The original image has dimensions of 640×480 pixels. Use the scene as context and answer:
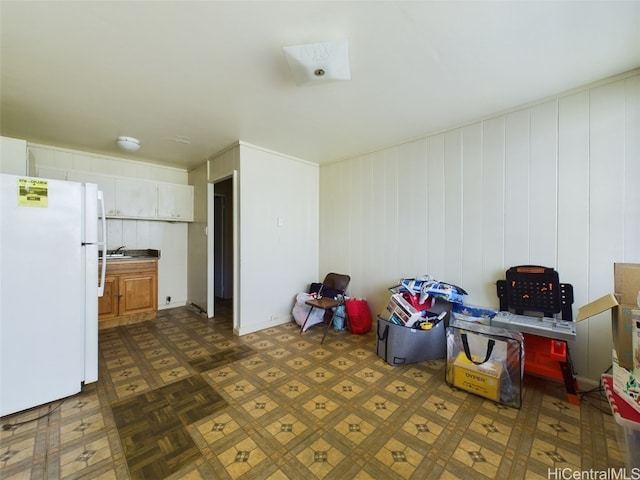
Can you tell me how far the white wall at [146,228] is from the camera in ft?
11.4

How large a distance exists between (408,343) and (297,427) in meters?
1.31

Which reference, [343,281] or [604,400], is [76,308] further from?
[604,400]

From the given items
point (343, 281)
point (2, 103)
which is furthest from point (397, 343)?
point (2, 103)

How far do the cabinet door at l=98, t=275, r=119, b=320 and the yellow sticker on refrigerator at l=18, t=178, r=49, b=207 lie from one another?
1.96 metres

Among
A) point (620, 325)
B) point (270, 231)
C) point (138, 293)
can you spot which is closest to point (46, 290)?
point (138, 293)

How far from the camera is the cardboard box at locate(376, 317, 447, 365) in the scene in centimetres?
246

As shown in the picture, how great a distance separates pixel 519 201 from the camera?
2.36 m

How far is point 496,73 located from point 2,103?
416 centimetres

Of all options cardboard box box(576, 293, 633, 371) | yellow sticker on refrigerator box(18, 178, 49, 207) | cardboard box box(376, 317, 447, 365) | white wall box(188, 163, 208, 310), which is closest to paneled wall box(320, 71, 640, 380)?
cardboard box box(376, 317, 447, 365)

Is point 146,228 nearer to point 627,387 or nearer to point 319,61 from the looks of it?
point 319,61

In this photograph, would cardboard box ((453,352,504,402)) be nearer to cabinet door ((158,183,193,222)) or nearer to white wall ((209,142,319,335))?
white wall ((209,142,319,335))

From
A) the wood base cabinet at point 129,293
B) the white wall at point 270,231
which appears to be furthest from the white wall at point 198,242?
the wood base cabinet at point 129,293

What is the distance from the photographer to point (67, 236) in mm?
1945

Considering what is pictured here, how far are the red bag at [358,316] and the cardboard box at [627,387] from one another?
2.28 m
